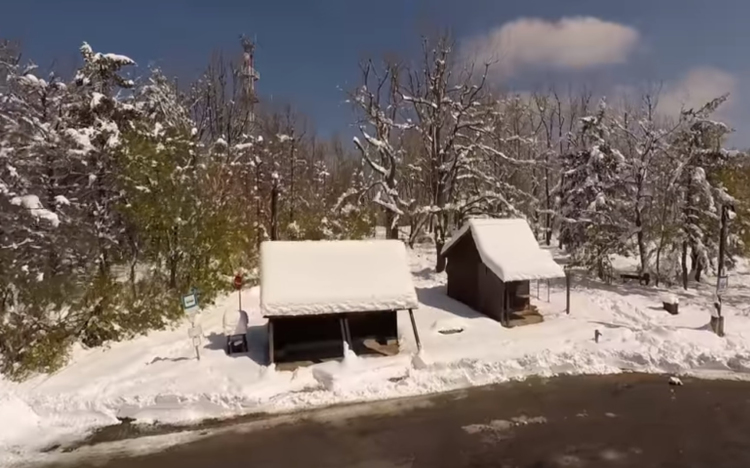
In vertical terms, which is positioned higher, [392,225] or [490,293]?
[392,225]

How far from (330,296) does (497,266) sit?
6808 mm

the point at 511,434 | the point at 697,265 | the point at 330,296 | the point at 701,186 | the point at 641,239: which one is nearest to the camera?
the point at 511,434

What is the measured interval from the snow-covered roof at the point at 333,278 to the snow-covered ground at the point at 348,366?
1.80m

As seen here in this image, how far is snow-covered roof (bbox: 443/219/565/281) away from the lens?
20.5 m

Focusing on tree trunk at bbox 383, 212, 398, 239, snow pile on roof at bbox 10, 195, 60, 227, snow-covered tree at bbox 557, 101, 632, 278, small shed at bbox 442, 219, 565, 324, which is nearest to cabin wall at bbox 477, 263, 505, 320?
small shed at bbox 442, 219, 565, 324

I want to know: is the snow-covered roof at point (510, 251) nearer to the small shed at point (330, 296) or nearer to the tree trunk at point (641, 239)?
the small shed at point (330, 296)

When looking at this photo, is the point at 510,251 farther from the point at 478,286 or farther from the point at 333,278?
the point at 333,278

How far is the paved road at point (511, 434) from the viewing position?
1180 cm

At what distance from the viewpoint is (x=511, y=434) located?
13.0m

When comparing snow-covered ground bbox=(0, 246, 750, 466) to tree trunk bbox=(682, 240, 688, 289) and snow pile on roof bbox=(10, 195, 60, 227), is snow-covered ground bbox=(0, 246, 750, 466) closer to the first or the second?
tree trunk bbox=(682, 240, 688, 289)

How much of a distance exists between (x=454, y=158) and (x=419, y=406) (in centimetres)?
1734

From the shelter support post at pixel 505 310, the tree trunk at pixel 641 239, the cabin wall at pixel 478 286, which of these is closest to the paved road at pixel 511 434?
the shelter support post at pixel 505 310

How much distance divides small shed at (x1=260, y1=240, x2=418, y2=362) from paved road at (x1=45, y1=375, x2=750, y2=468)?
10.3 feet

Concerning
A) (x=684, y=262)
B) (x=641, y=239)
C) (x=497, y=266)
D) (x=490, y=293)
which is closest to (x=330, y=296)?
(x=497, y=266)
